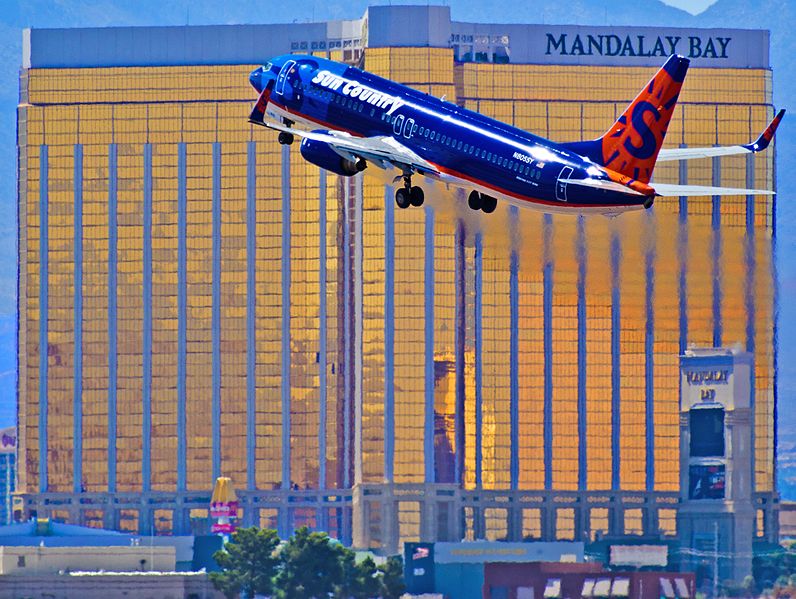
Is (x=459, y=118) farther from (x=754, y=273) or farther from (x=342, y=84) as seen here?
(x=754, y=273)

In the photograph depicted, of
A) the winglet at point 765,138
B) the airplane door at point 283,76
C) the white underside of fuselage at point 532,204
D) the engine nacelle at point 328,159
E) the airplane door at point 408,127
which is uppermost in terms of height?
the airplane door at point 283,76

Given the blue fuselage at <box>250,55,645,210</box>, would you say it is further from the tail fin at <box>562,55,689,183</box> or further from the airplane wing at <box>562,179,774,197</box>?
the tail fin at <box>562,55,689,183</box>

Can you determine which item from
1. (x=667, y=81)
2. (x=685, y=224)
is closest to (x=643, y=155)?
(x=667, y=81)

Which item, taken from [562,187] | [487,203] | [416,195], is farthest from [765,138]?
[416,195]

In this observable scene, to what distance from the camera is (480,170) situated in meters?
150

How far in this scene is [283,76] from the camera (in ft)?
538

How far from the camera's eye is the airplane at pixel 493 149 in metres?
147

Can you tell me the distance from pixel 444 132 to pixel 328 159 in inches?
292

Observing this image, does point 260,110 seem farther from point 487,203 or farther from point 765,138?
point 765,138

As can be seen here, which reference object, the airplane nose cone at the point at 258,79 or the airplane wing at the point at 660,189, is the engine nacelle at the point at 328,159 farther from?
the airplane nose cone at the point at 258,79

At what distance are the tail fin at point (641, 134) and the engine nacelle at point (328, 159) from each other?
13377 millimetres

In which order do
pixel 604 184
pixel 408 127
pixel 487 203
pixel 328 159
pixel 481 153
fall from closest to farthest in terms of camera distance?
pixel 604 184 → pixel 481 153 → pixel 328 159 → pixel 408 127 → pixel 487 203

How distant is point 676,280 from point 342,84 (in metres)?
45.9

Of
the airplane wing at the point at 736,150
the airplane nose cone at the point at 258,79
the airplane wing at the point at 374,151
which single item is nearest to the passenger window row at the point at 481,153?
the airplane wing at the point at 374,151
